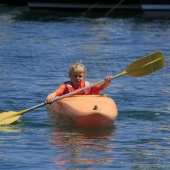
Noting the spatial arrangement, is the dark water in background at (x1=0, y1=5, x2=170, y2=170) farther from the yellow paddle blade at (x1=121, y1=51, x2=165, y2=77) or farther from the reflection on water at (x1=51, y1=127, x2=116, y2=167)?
the yellow paddle blade at (x1=121, y1=51, x2=165, y2=77)

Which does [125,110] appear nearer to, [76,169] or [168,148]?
[168,148]

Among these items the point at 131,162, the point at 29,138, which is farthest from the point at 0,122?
the point at 131,162

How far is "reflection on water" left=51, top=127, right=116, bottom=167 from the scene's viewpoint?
11.4 meters

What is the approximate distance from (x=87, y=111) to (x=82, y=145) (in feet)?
3.18

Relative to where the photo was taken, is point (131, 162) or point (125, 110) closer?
point (131, 162)

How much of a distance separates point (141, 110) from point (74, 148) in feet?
10.2

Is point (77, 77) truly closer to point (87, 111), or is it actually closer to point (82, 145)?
point (87, 111)

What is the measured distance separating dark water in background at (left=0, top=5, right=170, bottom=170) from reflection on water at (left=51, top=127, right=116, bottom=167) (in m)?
0.01

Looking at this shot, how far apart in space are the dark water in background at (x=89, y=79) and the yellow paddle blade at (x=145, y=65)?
67 cm

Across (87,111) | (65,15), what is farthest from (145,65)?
(65,15)

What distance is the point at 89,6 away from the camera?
119ft

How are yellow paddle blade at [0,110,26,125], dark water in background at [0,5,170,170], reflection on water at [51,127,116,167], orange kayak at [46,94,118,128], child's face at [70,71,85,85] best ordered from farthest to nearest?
yellow paddle blade at [0,110,26,125], child's face at [70,71,85,85], orange kayak at [46,94,118,128], dark water in background at [0,5,170,170], reflection on water at [51,127,116,167]

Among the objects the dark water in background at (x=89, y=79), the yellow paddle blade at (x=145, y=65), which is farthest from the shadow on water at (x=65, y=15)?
the yellow paddle blade at (x=145, y=65)

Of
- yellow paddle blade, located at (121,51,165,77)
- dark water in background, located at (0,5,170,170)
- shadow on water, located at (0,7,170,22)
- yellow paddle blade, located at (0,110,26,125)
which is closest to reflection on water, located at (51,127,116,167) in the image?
dark water in background, located at (0,5,170,170)
